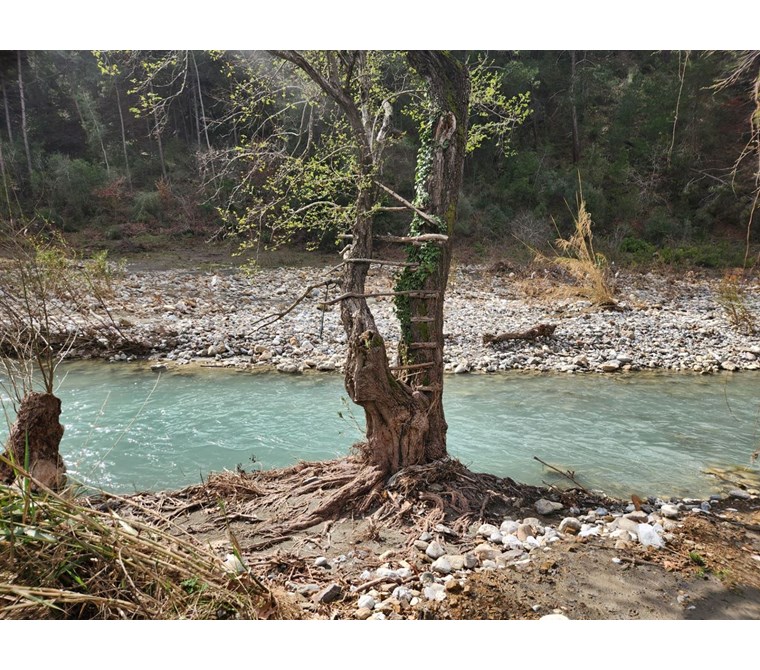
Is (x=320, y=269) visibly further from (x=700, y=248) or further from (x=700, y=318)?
(x=700, y=248)

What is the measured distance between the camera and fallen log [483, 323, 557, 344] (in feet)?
27.2

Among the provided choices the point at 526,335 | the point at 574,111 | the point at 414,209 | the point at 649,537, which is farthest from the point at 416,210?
the point at 574,111

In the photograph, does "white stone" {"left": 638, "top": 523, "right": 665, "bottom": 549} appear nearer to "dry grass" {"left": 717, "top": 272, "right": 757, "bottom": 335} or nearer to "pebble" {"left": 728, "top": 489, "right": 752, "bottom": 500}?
"pebble" {"left": 728, "top": 489, "right": 752, "bottom": 500}

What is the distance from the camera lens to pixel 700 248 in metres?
14.1

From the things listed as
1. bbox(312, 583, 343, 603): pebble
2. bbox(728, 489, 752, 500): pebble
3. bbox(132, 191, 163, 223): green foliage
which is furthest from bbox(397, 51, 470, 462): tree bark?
bbox(132, 191, 163, 223): green foliage

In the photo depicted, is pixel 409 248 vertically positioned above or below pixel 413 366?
above

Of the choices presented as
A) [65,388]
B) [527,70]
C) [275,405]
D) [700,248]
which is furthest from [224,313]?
[700,248]

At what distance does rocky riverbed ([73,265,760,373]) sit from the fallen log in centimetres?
10

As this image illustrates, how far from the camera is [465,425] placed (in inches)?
221

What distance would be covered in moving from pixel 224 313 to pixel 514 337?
565 centimetres

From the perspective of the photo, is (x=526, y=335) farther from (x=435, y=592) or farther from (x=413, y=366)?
(x=435, y=592)

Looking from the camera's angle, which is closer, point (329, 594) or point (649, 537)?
point (329, 594)

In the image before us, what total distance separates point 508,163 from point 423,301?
1559cm

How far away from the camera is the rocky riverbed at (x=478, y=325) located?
25.1 ft
